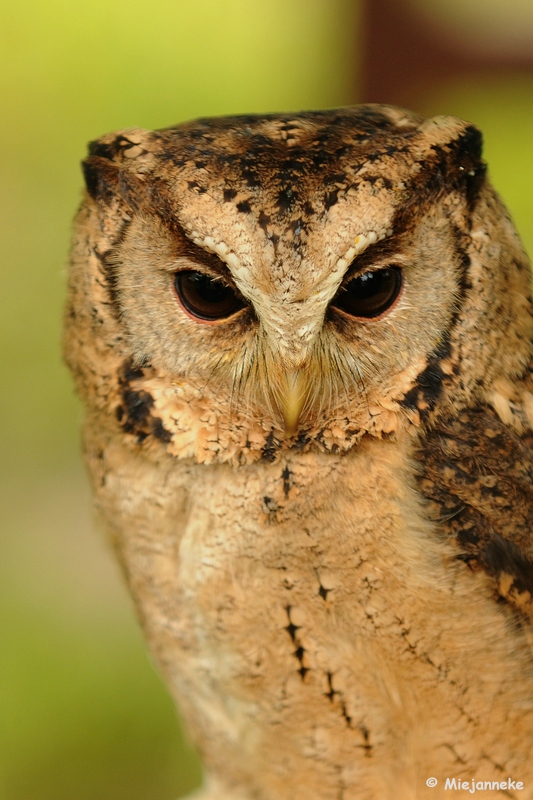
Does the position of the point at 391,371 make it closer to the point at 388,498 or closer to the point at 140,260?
the point at 388,498

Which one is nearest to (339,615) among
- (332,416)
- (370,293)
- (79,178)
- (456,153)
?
(332,416)

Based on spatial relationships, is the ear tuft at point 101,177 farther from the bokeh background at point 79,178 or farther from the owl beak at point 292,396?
the bokeh background at point 79,178

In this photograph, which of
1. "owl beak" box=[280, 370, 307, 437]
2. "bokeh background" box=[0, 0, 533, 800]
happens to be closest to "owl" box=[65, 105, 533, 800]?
"owl beak" box=[280, 370, 307, 437]

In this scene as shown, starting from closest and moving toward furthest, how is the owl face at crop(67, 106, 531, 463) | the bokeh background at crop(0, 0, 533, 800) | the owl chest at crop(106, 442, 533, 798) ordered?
the owl face at crop(67, 106, 531, 463) < the owl chest at crop(106, 442, 533, 798) < the bokeh background at crop(0, 0, 533, 800)

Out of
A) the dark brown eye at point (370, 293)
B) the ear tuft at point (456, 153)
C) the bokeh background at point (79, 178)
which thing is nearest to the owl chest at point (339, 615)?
the dark brown eye at point (370, 293)

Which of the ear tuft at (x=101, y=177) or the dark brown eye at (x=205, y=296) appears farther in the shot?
the ear tuft at (x=101, y=177)

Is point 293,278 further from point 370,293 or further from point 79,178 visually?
point 79,178

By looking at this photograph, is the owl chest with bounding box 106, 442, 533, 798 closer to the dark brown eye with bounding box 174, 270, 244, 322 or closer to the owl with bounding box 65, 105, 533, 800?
the owl with bounding box 65, 105, 533, 800
